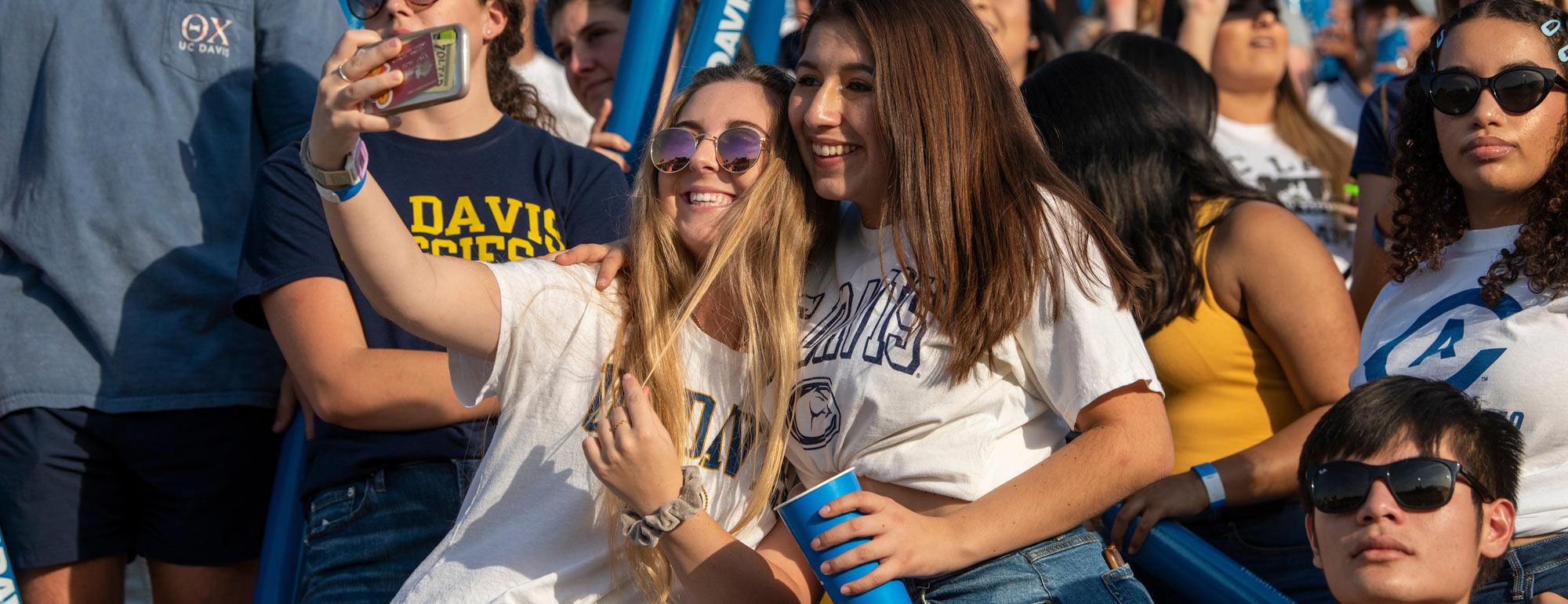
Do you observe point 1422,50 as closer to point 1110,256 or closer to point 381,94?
point 1110,256

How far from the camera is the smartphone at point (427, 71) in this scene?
2.15 meters

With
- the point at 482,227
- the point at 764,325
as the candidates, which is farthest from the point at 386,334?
the point at 764,325

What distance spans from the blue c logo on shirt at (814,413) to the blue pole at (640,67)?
63.0 inches

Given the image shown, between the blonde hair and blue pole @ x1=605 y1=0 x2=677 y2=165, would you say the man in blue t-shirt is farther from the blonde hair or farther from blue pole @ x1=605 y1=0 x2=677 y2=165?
the blonde hair

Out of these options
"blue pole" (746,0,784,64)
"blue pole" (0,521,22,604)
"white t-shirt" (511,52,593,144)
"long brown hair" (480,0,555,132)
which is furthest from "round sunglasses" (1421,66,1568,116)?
"blue pole" (0,521,22,604)

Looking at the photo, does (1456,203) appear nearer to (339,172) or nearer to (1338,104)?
(339,172)

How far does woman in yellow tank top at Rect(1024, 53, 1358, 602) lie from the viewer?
10.5 ft

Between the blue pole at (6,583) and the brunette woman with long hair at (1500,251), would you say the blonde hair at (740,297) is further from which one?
the blue pole at (6,583)

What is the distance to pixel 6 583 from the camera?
341 cm

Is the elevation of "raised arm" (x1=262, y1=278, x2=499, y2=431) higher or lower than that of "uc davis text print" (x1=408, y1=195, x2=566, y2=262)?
lower

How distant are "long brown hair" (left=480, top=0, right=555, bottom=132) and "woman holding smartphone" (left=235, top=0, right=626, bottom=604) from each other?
43 centimetres

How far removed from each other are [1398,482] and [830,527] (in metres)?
0.90

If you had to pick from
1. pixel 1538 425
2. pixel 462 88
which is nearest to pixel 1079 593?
pixel 1538 425

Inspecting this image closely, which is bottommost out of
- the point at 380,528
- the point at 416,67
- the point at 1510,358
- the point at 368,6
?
the point at 380,528
